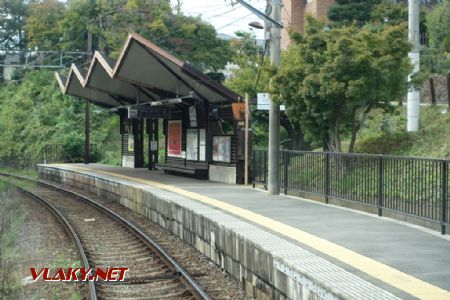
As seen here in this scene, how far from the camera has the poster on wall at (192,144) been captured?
24500 millimetres

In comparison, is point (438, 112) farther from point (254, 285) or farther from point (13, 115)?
point (13, 115)

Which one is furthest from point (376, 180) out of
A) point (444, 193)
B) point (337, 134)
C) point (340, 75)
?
point (337, 134)

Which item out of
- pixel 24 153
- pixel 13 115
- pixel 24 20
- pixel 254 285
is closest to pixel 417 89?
pixel 254 285

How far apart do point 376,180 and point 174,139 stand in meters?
15.5

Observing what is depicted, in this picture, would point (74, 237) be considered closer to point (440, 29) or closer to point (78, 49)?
point (440, 29)

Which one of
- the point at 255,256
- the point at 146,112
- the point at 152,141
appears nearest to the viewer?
the point at 255,256

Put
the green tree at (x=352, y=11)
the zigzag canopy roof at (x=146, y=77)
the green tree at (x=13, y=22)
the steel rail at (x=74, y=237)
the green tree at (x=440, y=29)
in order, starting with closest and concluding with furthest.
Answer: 1. the steel rail at (x=74, y=237)
2. the zigzag canopy roof at (x=146, y=77)
3. the green tree at (x=440, y=29)
4. the green tree at (x=352, y=11)
5. the green tree at (x=13, y=22)

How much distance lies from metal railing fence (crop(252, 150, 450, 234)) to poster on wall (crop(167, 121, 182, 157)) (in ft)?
31.6

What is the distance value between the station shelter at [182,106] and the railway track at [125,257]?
14.6ft

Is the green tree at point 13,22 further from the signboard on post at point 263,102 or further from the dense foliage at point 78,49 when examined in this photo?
the signboard on post at point 263,102

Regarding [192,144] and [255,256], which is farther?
[192,144]

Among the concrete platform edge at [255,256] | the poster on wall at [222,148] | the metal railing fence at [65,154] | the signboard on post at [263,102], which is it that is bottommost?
the concrete platform edge at [255,256]

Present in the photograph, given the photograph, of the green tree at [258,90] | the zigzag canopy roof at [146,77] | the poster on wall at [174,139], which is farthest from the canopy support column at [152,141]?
the green tree at [258,90]

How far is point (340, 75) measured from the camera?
16.8 metres
